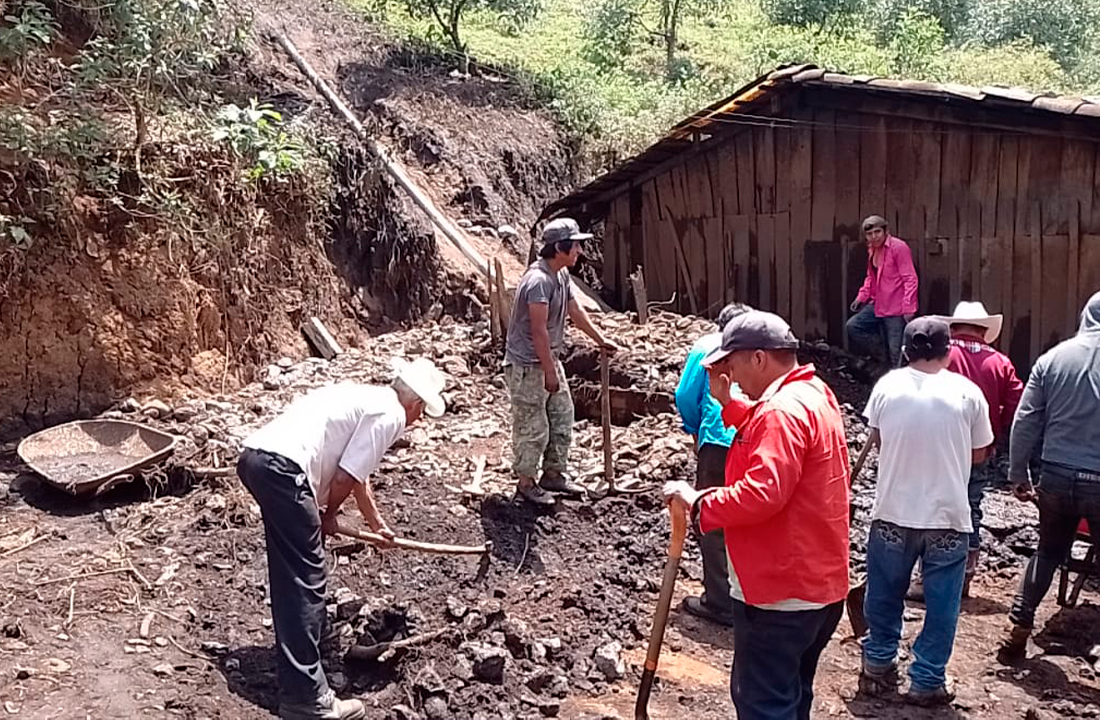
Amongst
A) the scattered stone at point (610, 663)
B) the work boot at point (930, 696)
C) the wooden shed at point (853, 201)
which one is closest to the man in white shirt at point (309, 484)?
the scattered stone at point (610, 663)

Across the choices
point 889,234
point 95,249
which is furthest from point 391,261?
point 889,234

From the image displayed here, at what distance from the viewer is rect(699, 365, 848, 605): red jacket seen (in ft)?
10.5

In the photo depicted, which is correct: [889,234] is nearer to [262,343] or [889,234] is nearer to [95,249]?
[262,343]

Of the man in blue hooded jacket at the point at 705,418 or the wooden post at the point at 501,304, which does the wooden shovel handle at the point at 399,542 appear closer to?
the man in blue hooded jacket at the point at 705,418

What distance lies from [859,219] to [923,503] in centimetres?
622

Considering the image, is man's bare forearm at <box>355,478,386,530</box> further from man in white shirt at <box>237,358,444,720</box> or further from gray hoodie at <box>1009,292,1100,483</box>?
gray hoodie at <box>1009,292,1100,483</box>

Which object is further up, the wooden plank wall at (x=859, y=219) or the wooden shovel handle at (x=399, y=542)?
the wooden plank wall at (x=859, y=219)

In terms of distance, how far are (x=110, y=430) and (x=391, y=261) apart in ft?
15.6

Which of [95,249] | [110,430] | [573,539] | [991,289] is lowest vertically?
[573,539]

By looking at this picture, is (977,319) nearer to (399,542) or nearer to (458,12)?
(399,542)

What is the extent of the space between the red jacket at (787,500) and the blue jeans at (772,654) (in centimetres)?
8

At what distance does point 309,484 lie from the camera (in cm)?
429

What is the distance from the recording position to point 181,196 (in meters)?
9.15

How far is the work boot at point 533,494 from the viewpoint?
6.75 meters
